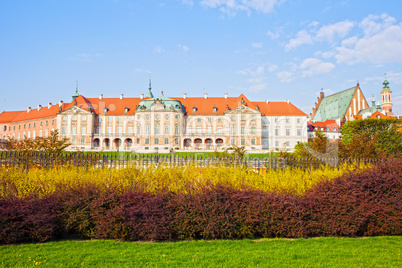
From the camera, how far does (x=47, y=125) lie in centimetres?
6612

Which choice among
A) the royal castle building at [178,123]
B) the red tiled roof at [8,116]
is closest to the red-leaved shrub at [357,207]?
the royal castle building at [178,123]

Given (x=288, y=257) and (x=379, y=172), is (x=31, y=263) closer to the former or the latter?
(x=288, y=257)

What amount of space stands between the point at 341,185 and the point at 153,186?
5045 mm

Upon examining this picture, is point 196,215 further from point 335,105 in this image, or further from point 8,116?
point 8,116

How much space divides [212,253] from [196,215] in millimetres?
1209

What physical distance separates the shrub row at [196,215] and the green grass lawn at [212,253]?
0.29 meters

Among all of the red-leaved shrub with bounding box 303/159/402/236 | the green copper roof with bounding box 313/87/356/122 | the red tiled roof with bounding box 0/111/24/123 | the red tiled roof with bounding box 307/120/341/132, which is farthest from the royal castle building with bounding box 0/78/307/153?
the red-leaved shrub with bounding box 303/159/402/236

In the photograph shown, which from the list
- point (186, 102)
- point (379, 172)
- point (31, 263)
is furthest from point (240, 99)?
point (31, 263)

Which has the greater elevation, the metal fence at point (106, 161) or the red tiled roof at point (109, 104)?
the red tiled roof at point (109, 104)

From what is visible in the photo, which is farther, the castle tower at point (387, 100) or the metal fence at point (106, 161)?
the castle tower at point (387, 100)

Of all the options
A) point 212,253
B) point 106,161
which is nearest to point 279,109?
point 106,161

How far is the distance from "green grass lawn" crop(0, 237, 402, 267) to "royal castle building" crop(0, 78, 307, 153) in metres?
51.0

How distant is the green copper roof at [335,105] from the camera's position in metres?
76.7

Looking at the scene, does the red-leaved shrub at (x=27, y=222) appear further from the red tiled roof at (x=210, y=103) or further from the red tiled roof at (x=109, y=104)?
the red tiled roof at (x=109, y=104)
